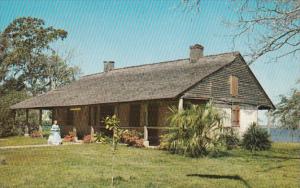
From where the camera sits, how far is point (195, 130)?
1772cm

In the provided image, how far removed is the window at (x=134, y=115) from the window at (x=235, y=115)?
638 centimetres

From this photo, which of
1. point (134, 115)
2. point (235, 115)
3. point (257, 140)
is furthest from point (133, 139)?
point (235, 115)

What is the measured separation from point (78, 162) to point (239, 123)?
1596cm

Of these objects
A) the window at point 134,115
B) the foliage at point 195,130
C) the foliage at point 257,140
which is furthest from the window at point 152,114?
the foliage at point 195,130

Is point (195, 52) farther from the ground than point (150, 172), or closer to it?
farther from the ground

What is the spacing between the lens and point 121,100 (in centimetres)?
2553

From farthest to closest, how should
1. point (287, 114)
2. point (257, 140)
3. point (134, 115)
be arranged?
point (287, 114) < point (134, 115) < point (257, 140)

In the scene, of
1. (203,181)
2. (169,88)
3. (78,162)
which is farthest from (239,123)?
(203,181)

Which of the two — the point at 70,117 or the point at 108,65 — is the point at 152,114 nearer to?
the point at 70,117

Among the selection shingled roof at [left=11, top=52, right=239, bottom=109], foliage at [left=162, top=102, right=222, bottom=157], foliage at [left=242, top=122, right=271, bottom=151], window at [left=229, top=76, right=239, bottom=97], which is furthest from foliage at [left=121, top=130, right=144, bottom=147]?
window at [left=229, top=76, right=239, bottom=97]

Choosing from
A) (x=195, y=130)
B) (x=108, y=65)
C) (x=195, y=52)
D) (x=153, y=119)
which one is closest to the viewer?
(x=195, y=130)

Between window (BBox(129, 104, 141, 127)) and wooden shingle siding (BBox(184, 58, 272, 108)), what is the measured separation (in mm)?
5155

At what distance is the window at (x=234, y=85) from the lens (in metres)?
27.7

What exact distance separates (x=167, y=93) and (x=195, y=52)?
6.87 meters
